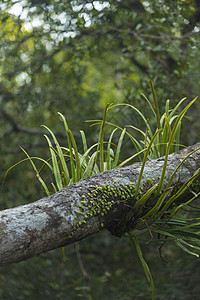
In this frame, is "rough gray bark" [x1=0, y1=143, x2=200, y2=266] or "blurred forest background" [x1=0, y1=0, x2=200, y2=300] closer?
"rough gray bark" [x1=0, y1=143, x2=200, y2=266]

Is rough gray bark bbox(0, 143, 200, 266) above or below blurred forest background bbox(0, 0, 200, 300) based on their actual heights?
above

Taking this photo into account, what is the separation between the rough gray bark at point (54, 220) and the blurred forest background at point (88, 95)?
0.85 meters

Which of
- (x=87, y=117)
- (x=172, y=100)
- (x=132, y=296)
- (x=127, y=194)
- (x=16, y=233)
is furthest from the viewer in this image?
(x=87, y=117)

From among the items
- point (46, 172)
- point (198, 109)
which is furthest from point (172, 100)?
point (46, 172)

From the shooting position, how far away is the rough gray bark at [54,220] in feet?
0.99

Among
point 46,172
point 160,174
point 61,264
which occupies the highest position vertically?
point 160,174

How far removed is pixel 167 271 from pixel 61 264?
48 centimetres

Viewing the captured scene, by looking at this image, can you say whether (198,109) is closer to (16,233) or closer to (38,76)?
(38,76)

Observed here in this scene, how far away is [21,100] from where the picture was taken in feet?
5.47

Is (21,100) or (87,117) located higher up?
(21,100)

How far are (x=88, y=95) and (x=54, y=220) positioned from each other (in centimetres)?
146

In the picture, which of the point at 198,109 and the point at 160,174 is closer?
the point at 160,174

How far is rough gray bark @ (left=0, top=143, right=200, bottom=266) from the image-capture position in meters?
0.30

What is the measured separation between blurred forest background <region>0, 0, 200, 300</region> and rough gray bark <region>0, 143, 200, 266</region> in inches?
33.3
